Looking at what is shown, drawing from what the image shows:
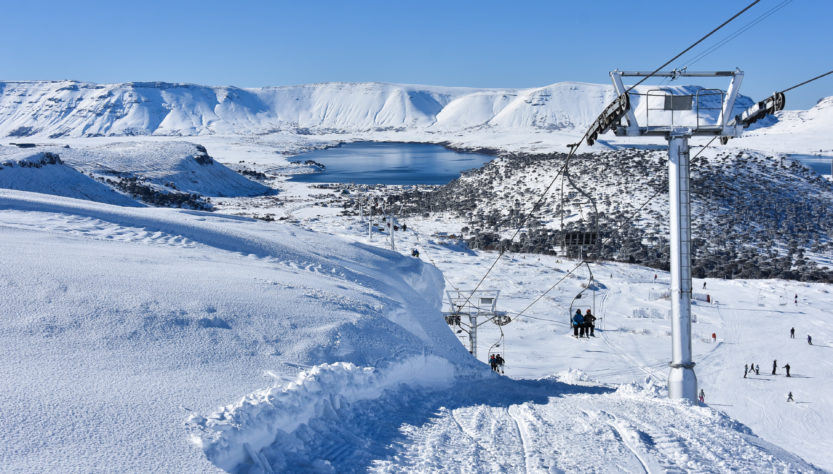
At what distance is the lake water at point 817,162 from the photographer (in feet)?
294

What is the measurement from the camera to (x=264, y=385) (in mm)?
5773

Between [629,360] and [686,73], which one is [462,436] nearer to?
[686,73]

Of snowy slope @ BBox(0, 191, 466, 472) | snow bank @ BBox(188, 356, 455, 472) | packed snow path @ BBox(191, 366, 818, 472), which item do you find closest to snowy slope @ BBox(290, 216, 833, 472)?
packed snow path @ BBox(191, 366, 818, 472)

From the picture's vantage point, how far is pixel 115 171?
64.8 m

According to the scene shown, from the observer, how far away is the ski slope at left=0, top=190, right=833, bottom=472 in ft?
15.0

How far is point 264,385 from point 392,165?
11759 cm

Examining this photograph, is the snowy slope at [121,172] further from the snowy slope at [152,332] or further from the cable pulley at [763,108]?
the cable pulley at [763,108]

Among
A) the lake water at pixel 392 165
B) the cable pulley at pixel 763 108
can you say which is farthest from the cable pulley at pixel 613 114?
the lake water at pixel 392 165

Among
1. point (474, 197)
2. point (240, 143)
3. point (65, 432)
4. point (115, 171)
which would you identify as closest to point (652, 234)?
point (474, 197)

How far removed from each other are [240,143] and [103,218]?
163743 mm

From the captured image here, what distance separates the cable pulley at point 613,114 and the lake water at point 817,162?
93.0 m

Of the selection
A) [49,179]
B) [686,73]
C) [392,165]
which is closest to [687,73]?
[686,73]

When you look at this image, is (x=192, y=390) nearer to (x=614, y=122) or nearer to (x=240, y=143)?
(x=614, y=122)

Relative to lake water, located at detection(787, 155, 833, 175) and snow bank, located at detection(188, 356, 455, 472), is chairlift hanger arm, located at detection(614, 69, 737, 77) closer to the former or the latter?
snow bank, located at detection(188, 356, 455, 472)
